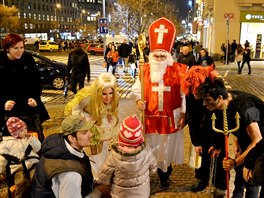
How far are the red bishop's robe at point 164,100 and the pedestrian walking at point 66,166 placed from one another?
172 cm

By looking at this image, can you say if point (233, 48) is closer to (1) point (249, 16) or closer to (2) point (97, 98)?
(1) point (249, 16)

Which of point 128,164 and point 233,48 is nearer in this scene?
point 128,164

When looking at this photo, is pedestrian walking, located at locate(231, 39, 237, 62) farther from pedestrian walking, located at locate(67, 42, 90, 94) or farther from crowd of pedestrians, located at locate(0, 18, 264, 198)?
crowd of pedestrians, located at locate(0, 18, 264, 198)

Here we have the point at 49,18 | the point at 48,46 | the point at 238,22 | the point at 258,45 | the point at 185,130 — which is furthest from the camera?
the point at 49,18

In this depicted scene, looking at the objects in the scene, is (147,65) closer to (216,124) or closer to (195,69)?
(195,69)

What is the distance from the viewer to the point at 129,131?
3.13m

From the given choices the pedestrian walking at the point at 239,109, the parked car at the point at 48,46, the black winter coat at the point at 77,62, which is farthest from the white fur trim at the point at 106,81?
the parked car at the point at 48,46

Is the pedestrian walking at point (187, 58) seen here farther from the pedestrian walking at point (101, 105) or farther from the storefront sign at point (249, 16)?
the storefront sign at point (249, 16)

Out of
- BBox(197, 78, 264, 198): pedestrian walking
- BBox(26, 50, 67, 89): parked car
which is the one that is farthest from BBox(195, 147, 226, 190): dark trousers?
BBox(26, 50, 67, 89): parked car

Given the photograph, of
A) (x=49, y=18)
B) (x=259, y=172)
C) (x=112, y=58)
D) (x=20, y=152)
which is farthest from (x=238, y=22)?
(x=49, y=18)

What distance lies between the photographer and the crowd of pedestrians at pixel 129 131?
8.69ft

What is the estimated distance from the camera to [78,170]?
2457 mm

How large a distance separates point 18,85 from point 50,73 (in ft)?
29.0

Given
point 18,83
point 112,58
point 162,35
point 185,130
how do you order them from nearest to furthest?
point 18,83, point 162,35, point 185,130, point 112,58
